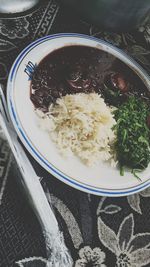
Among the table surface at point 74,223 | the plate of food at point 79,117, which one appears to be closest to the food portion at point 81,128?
the plate of food at point 79,117

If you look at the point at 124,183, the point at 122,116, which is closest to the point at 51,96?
the point at 122,116

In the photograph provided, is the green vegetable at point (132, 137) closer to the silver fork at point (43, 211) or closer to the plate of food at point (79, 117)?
the plate of food at point (79, 117)

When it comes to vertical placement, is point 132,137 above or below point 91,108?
below

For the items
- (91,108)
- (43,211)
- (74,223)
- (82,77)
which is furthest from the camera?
(82,77)

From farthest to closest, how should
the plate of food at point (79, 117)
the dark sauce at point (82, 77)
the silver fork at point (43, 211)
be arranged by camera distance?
the dark sauce at point (82, 77)
the plate of food at point (79, 117)
the silver fork at point (43, 211)

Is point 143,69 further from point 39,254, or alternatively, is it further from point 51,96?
point 39,254

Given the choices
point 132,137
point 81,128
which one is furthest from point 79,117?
point 132,137

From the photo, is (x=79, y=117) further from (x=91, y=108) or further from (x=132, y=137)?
(x=132, y=137)
